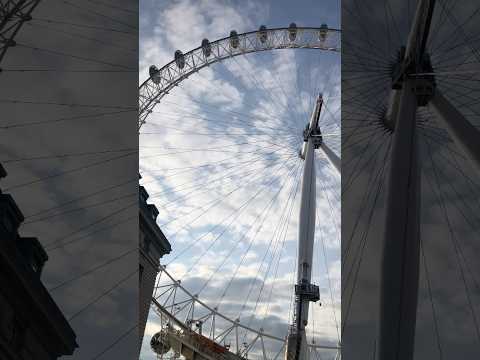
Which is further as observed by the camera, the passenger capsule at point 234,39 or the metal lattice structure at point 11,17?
the passenger capsule at point 234,39

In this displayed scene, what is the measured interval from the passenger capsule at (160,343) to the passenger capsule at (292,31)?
2350cm

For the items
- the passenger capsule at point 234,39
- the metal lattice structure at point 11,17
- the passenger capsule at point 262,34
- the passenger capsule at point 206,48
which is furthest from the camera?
the passenger capsule at point 262,34

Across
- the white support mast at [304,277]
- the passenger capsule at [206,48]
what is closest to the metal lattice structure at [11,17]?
the white support mast at [304,277]

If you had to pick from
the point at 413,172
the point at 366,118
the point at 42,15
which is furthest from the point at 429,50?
the point at 42,15

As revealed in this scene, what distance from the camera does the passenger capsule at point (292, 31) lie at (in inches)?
1639

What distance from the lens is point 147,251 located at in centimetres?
2984

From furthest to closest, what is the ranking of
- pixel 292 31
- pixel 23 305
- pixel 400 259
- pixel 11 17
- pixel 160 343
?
1. pixel 292 31
2. pixel 160 343
3. pixel 23 305
4. pixel 400 259
5. pixel 11 17

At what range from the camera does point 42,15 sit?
22.5 metres

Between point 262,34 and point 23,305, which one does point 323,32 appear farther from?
point 23,305

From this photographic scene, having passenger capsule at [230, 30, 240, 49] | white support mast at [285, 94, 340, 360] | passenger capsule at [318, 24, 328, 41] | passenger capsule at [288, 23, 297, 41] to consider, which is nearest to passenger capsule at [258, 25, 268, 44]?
passenger capsule at [230, 30, 240, 49]

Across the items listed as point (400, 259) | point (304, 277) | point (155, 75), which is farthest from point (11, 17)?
point (155, 75)

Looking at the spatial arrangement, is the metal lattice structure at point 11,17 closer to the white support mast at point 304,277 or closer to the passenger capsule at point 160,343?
the white support mast at point 304,277

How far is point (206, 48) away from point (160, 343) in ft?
69.8

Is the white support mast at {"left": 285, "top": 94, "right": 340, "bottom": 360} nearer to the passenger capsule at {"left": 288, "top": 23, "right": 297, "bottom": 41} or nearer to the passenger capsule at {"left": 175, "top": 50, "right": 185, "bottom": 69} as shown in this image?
the passenger capsule at {"left": 288, "top": 23, "right": 297, "bottom": 41}
